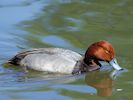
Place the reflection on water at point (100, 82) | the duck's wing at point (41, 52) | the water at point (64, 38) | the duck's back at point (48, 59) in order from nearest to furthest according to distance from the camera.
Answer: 1. the water at point (64, 38)
2. the reflection on water at point (100, 82)
3. the duck's back at point (48, 59)
4. the duck's wing at point (41, 52)

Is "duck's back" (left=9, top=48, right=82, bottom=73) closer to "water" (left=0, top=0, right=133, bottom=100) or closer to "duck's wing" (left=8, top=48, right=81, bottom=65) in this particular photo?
"duck's wing" (left=8, top=48, right=81, bottom=65)

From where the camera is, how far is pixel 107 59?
872cm

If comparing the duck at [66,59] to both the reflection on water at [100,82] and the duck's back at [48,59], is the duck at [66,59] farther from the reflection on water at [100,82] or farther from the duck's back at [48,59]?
the reflection on water at [100,82]

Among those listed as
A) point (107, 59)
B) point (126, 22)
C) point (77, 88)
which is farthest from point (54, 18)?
→ point (77, 88)

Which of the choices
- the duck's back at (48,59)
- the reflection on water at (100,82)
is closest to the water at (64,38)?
the reflection on water at (100,82)

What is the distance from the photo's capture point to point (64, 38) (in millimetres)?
10008

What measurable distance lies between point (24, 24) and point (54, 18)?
774mm

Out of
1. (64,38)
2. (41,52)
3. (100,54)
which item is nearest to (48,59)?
(41,52)

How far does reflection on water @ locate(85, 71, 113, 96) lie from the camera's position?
773 cm

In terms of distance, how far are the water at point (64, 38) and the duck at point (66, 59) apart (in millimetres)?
130

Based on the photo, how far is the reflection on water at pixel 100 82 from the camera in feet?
25.4

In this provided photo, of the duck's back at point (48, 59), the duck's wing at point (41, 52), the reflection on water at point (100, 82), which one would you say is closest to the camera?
the reflection on water at point (100, 82)

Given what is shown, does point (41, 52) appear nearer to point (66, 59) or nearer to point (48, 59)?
point (48, 59)

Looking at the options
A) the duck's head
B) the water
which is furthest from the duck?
the water
